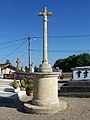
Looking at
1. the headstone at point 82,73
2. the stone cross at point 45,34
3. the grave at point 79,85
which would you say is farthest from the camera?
the headstone at point 82,73

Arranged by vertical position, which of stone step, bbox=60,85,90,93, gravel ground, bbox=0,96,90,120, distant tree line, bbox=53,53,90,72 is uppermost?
distant tree line, bbox=53,53,90,72

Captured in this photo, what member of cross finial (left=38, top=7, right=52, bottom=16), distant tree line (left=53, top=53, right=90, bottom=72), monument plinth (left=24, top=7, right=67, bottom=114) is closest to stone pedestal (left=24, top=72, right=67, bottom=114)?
monument plinth (left=24, top=7, right=67, bottom=114)

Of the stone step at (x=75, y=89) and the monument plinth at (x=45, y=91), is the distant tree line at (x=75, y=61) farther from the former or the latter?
the monument plinth at (x=45, y=91)

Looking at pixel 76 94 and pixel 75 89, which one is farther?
pixel 75 89

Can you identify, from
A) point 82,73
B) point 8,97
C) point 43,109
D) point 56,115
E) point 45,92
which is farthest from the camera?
point 82,73

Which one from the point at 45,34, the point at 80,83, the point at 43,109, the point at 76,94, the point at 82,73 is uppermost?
the point at 45,34

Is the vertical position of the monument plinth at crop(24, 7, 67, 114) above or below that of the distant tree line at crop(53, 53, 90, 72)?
below

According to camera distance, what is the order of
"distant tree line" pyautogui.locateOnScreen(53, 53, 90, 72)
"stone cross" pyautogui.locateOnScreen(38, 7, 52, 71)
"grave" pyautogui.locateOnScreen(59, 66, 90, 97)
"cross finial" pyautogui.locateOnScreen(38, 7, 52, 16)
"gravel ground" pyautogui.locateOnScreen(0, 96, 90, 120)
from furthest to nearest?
1. "distant tree line" pyautogui.locateOnScreen(53, 53, 90, 72)
2. "grave" pyautogui.locateOnScreen(59, 66, 90, 97)
3. "cross finial" pyautogui.locateOnScreen(38, 7, 52, 16)
4. "stone cross" pyautogui.locateOnScreen(38, 7, 52, 71)
5. "gravel ground" pyautogui.locateOnScreen(0, 96, 90, 120)

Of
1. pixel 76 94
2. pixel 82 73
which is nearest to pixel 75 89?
pixel 76 94

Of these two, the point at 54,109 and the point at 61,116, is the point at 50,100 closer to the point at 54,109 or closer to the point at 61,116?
the point at 54,109

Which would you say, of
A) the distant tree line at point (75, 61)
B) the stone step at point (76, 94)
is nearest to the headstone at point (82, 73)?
the stone step at point (76, 94)

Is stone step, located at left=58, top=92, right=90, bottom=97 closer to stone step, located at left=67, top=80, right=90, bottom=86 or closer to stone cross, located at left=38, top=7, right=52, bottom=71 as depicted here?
stone step, located at left=67, top=80, right=90, bottom=86

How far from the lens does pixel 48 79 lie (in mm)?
8547

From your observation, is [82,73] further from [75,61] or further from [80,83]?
[75,61]
